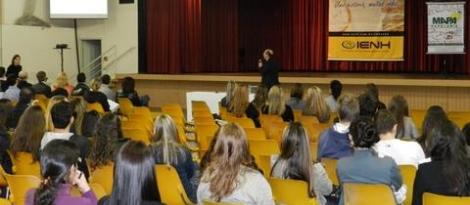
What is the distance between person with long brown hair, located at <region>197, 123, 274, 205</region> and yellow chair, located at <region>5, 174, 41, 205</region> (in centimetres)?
116

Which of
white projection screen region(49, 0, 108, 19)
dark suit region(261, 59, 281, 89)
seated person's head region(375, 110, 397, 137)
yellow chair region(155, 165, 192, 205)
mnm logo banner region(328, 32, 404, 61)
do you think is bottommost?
yellow chair region(155, 165, 192, 205)

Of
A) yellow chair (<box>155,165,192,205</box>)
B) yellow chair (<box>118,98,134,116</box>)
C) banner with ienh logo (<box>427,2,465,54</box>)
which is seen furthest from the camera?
banner with ienh logo (<box>427,2,465,54</box>)

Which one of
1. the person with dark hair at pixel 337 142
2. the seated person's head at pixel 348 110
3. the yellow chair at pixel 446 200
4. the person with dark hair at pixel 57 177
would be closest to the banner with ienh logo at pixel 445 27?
the seated person's head at pixel 348 110

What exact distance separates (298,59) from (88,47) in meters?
6.53

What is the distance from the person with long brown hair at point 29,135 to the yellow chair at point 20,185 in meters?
1.10

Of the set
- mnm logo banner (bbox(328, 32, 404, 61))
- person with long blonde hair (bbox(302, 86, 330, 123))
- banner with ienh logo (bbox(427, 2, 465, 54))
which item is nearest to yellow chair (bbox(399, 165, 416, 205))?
person with long blonde hair (bbox(302, 86, 330, 123))

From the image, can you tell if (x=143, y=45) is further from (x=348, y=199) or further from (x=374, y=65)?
(x=348, y=199)

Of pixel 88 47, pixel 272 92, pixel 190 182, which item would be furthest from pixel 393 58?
pixel 190 182

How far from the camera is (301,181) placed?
4.36m

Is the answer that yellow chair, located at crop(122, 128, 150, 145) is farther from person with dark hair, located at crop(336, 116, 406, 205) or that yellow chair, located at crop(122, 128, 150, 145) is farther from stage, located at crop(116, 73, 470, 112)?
stage, located at crop(116, 73, 470, 112)

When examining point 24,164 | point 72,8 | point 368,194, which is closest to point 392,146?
point 368,194

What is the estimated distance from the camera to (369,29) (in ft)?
61.6

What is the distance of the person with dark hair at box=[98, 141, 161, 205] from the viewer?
3137 mm

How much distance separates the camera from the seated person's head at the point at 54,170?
329 cm
